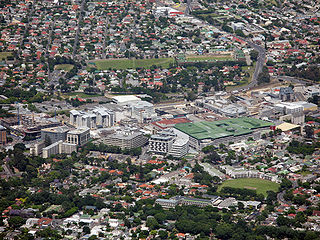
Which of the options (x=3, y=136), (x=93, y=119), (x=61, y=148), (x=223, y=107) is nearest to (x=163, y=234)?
(x=61, y=148)

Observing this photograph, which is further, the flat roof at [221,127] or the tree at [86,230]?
the flat roof at [221,127]

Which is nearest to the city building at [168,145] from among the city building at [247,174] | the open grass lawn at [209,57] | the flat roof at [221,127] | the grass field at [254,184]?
the flat roof at [221,127]

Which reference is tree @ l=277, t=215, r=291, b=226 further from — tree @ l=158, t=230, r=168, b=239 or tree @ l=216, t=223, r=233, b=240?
tree @ l=158, t=230, r=168, b=239

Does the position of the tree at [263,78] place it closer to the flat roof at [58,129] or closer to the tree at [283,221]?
the flat roof at [58,129]

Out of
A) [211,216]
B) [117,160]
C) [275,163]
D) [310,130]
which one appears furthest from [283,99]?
[211,216]

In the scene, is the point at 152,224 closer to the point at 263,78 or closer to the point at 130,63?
the point at 263,78
